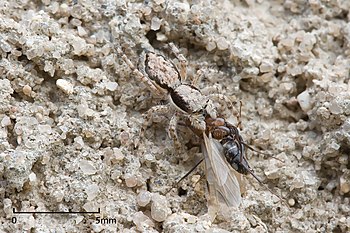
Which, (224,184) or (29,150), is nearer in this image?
(29,150)

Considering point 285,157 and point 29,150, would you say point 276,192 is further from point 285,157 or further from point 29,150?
point 29,150

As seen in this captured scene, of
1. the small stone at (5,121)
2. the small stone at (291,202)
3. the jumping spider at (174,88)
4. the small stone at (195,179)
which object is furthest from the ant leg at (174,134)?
the small stone at (5,121)

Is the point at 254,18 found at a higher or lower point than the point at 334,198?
higher

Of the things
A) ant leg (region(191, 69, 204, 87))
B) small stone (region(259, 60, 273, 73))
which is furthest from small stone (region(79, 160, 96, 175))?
small stone (region(259, 60, 273, 73))

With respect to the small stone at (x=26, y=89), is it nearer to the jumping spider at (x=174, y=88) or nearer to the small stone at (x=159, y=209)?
the jumping spider at (x=174, y=88)

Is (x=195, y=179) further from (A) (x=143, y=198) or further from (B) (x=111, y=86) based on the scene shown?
(B) (x=111, y=86)

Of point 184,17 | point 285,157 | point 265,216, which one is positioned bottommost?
point 265,216

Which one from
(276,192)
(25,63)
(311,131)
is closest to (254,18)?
Answer: (311,131)
